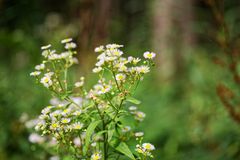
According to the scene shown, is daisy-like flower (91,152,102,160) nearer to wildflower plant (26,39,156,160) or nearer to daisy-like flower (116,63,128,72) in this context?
wildflower plant (26,39,156,160)

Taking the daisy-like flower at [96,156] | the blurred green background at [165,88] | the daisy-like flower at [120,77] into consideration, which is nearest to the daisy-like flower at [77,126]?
the daisy-like flower at [96,156]

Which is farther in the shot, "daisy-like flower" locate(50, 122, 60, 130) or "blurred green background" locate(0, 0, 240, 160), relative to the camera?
"blurred green background" locate(0, 0, 240, 160)

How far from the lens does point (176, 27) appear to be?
210 inches

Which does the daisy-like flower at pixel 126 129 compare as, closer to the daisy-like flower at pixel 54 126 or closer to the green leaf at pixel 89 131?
the green leaf at pixel 89 131

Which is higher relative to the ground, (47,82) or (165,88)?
(165,88)

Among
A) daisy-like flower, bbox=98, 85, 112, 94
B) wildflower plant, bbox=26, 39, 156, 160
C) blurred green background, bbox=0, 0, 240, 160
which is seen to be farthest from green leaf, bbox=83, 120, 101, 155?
blurred green background, bbox=0, 0, 240, 160

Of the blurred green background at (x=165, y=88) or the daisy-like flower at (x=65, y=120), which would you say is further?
the blurred green background at (x=165, y=88)

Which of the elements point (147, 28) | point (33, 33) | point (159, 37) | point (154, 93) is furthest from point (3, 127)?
point (147, 28)

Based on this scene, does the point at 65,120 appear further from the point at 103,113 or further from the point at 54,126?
the point at 103,113

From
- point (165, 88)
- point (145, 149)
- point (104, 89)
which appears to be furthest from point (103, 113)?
point (165, 88)

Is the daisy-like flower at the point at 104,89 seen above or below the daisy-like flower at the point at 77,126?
above

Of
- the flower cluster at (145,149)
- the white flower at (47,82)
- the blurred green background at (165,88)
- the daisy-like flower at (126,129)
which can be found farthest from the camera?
the blurred green background at (165,88)

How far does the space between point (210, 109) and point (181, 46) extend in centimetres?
215

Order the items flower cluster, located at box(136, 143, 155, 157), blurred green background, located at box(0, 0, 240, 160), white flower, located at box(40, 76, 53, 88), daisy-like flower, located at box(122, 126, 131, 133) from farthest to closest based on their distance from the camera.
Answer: blurred green background, located at box(0, 0, 240, 160) → daisy-like flower, located at box(122, 126, 131, 133) → white flower, located at box(40, 76, 53, 88) → flower cluster, located at box(136, 143, 155, 157)
